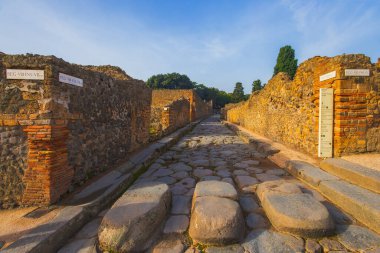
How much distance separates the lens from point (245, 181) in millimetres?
3242

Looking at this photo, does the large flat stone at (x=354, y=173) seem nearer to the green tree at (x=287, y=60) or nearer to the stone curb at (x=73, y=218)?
the stone curb at (x=73, y=218)

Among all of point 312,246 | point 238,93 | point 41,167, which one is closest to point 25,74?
point 41,167

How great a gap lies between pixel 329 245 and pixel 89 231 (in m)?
2.34

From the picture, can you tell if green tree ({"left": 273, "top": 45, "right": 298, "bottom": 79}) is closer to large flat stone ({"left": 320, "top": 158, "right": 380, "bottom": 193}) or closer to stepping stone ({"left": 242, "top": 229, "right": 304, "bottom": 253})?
large flat stone ({"left": 320, "top": 158, "right": 380, "bottom": 193})

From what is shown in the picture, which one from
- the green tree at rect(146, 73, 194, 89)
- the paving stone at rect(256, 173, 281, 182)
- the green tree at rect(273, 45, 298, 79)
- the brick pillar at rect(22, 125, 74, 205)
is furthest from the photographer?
the green tree at rect(146, 73, 194, 89)

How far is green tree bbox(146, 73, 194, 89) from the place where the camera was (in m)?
49.8

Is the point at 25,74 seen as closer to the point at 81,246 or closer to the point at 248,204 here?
the point at 81,246

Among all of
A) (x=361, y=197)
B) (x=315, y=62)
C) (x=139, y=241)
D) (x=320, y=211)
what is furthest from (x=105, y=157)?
(x=315, y=62)

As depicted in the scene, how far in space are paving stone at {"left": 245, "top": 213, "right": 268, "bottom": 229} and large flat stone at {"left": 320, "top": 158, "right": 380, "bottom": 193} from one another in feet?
5.35

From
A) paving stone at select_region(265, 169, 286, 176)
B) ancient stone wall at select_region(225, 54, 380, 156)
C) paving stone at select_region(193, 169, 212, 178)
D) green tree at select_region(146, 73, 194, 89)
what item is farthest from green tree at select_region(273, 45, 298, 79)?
paving stone at select_region(193, 169, 212, 178)

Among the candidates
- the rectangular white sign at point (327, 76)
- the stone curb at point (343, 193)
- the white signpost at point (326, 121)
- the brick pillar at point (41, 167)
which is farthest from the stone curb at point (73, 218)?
the rectangular white sign at point (327, 76)

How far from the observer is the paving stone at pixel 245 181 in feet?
10.2

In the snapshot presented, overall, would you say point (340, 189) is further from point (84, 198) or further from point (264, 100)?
point (264, 100)

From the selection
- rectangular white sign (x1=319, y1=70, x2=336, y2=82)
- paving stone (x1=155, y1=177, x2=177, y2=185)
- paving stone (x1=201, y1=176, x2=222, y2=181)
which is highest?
rectangular white sign (x1=319, y1=70, x2=336, y2=82)
